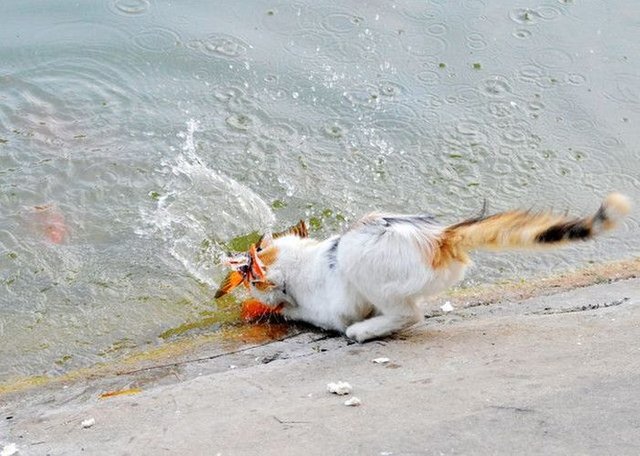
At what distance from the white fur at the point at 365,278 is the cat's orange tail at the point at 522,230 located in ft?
0.30

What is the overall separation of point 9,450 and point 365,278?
2.18m

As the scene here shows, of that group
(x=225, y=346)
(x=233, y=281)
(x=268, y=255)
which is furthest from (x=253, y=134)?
(x=225, y=346)

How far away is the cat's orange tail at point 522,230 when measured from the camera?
4.64 meters

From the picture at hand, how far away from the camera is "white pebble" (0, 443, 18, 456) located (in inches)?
167

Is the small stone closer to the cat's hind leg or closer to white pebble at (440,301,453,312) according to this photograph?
the cat's hind leg

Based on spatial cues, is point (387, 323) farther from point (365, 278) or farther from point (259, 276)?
point (259, 276)

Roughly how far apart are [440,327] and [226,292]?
4.93 feet

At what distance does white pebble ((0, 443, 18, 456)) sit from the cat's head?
2106 millimetres

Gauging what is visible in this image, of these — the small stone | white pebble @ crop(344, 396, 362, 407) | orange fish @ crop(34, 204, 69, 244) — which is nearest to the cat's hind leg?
the small stone

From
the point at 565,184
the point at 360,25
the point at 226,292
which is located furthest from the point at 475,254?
the point at 360,25

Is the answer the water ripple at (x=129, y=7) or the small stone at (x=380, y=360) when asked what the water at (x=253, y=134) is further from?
the small stone at (x=380, y=360)

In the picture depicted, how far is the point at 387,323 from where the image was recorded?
548 centimetres

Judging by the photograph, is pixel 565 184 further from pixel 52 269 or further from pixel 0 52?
pixel 0 52

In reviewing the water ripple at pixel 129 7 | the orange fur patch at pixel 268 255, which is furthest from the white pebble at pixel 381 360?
the water ripple at pixel 129 7
